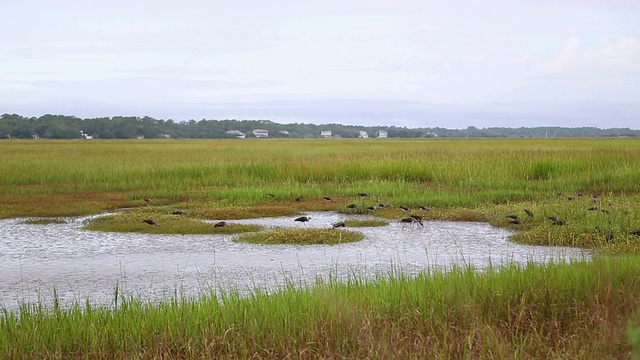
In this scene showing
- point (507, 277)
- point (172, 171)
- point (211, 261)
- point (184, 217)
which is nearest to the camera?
point (507, 277)

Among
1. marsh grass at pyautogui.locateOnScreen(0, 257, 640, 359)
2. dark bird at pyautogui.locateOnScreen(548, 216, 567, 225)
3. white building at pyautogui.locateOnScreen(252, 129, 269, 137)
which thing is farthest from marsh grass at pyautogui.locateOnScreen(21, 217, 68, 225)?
white building at pyautogui.locateOnScreen(252, 129, 269, 137)

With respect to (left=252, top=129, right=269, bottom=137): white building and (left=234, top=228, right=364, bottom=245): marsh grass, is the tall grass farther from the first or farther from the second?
(left=252, top=129, right=269, bottom=137): white building

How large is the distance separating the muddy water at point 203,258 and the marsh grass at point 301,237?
1.01ft

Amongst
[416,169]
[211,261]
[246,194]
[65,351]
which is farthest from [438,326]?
[416,169]

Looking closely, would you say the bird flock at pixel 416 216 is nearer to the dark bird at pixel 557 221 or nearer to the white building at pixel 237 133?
the dark bird at pixel 557 221

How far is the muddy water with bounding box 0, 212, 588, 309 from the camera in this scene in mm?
9406

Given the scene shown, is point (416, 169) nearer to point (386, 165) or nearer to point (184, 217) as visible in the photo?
point (386, 165)

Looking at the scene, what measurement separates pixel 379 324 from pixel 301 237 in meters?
7.25

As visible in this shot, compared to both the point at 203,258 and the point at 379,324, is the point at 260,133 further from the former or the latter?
the point at 379,324

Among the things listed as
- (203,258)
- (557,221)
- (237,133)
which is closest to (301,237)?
(203,258)

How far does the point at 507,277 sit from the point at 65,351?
439 cm

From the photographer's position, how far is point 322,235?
44.4 ft

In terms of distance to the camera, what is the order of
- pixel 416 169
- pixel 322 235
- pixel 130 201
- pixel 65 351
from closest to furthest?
pixel 65 351
pixel 322 235
pixel 130 201
pixel 416 169

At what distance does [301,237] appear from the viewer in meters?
13.2
